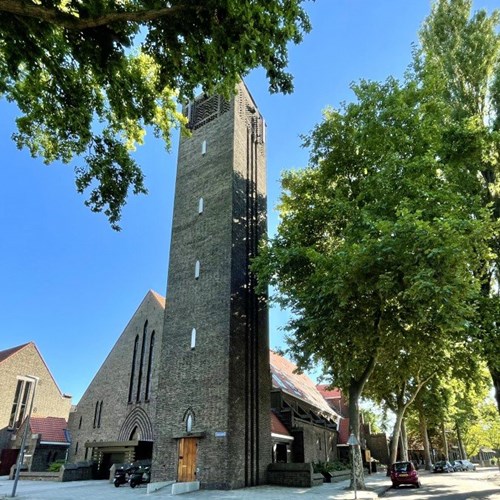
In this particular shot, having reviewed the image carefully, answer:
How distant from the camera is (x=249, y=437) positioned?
19.3 meters

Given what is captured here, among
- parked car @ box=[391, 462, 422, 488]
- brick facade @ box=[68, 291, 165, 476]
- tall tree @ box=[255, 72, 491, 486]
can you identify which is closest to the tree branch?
tall tree @ box=[255, 72, 491, 486]

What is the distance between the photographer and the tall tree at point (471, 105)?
16.9 meters

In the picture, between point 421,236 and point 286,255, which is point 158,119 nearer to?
point 286,255

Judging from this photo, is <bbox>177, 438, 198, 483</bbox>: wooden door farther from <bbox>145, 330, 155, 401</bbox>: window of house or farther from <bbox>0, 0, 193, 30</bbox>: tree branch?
<bbox>0, 0, 193, 30</bbox>: tree branch

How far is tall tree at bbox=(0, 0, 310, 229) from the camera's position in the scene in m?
8.93

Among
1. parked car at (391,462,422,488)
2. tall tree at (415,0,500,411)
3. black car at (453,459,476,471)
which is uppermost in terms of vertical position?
tall tree at (415,0,500,411)

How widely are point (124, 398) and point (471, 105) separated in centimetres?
2694

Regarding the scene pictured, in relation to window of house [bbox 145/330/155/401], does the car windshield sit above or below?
below

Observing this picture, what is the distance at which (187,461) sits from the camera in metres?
18.7

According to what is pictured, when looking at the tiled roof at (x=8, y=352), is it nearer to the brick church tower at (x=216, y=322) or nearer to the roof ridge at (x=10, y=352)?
the roof ridge at (x=10, y=352)

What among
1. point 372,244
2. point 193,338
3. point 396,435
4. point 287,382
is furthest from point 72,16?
point 287,382

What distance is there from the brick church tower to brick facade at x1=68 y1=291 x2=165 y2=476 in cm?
650

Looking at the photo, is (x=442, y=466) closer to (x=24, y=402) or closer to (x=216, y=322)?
(x=216, y=322)

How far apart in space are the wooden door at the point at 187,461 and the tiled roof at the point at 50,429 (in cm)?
1794
